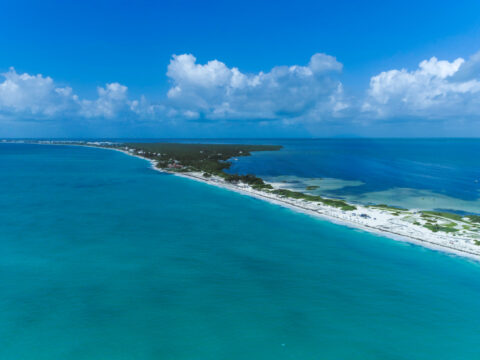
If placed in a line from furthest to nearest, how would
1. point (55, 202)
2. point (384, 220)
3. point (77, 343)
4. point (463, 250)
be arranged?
1. point (55, 202)
2. point (384, 220)
3. point (463, 250)
4. point (77, 343)

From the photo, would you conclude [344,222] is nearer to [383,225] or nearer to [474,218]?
[383,225]

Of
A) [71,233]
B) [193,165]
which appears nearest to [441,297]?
[71,233]

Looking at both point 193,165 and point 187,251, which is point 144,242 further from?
point 193,165

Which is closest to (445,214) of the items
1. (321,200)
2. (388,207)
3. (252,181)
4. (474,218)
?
(474,218)

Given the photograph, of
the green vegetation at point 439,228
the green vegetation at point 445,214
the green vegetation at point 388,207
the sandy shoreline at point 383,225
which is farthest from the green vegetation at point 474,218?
the sandy shoreline at point 383,225

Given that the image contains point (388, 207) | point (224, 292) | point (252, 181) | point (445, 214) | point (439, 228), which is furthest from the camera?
point (252, 181)

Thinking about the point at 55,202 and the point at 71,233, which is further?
the point at 55,202

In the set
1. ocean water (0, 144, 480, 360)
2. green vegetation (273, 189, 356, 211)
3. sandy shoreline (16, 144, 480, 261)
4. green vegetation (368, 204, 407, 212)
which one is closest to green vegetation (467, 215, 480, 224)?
green vegetation (368, 204, 407, 212)

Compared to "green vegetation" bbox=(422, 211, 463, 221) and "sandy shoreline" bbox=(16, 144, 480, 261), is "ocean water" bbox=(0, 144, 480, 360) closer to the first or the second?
"sandy shoreline" bbox=(16, 144, 480, 261)
